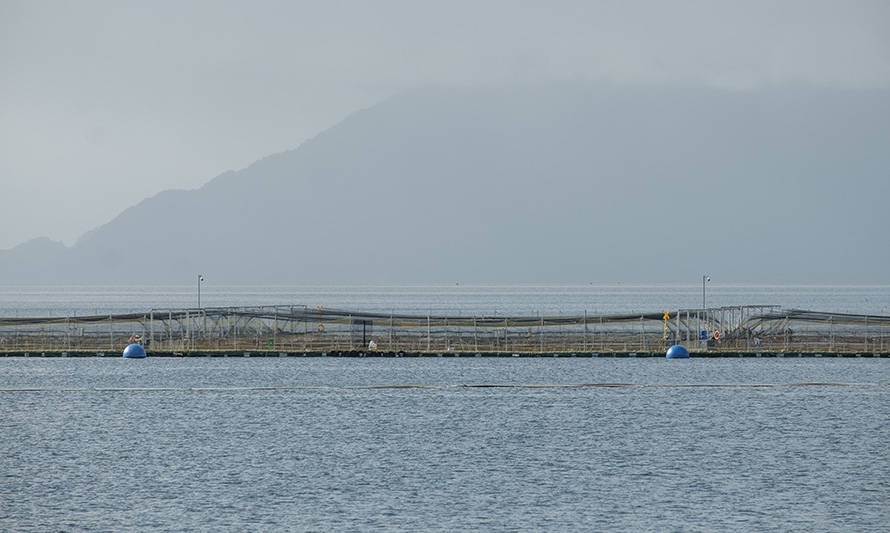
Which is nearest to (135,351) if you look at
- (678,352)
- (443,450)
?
(678,352)

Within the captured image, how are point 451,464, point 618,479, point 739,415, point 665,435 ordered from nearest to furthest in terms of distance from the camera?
point 618,479 → point 451,464 → point 665,435 → point 739,415

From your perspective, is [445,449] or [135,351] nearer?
[445,449]

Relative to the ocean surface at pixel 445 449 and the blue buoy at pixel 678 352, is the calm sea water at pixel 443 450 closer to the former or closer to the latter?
the ocean surface at pixel 445 449

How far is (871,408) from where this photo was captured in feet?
313

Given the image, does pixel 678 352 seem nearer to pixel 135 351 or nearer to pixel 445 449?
pixel 445 449

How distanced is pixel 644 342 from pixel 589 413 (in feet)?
141

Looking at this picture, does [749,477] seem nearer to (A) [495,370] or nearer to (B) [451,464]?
(B) [451,464]

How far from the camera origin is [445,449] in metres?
73.1

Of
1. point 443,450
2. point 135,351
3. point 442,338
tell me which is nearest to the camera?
point 443,450

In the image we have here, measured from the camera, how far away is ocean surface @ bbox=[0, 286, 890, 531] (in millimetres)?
53719

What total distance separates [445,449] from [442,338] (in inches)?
2515

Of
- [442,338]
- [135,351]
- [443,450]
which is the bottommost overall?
[443,450]

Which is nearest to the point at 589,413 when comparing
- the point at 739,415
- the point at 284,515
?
the point at 739,415

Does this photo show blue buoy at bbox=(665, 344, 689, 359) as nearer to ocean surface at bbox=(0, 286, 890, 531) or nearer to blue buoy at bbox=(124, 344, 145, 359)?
ocean surface at bbox=(0, 286, 890, 531)
